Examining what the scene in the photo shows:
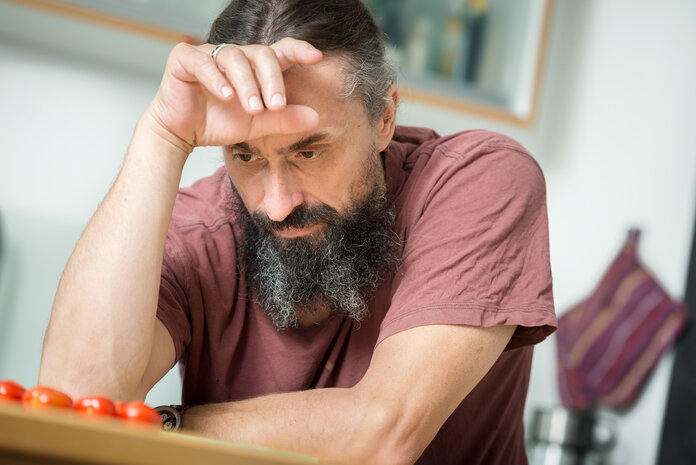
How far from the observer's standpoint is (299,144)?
43.8 inches

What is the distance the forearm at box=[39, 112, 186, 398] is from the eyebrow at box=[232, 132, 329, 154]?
0.39 feet

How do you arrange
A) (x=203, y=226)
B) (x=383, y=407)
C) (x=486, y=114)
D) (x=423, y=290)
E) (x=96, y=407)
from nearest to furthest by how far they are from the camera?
(x=96, y=407) → (x=383, y=407) → (x=423, y=290) → (x=203, y=226) → (x=486, y=114)

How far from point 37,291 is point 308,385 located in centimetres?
122

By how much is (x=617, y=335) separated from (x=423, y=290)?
1619 millimetres

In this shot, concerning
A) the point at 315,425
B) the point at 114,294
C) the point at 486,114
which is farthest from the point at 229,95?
the point at 486,114

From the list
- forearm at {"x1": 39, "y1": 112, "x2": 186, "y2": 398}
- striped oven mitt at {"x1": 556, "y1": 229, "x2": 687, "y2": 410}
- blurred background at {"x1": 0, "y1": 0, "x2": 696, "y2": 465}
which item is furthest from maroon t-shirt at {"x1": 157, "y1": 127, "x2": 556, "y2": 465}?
striped oven mitt at {"x1": 556, "y1": 229, "x2": 687, "y2": 410}

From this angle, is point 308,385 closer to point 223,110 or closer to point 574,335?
point 223,110

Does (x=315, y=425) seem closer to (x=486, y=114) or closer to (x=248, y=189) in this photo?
(x=248, y=189)

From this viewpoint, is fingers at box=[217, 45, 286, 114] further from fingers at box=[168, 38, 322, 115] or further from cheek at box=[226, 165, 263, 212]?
cheek at box=[226, 165, 263, 212]

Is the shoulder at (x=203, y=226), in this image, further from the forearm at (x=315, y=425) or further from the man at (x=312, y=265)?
the forearm at (x=315, y=425)

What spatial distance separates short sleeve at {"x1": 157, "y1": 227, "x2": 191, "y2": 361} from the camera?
1151 mm

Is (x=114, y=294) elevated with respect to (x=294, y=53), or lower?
lower

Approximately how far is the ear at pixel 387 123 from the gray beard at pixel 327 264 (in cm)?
13

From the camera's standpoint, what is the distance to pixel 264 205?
1.15m
